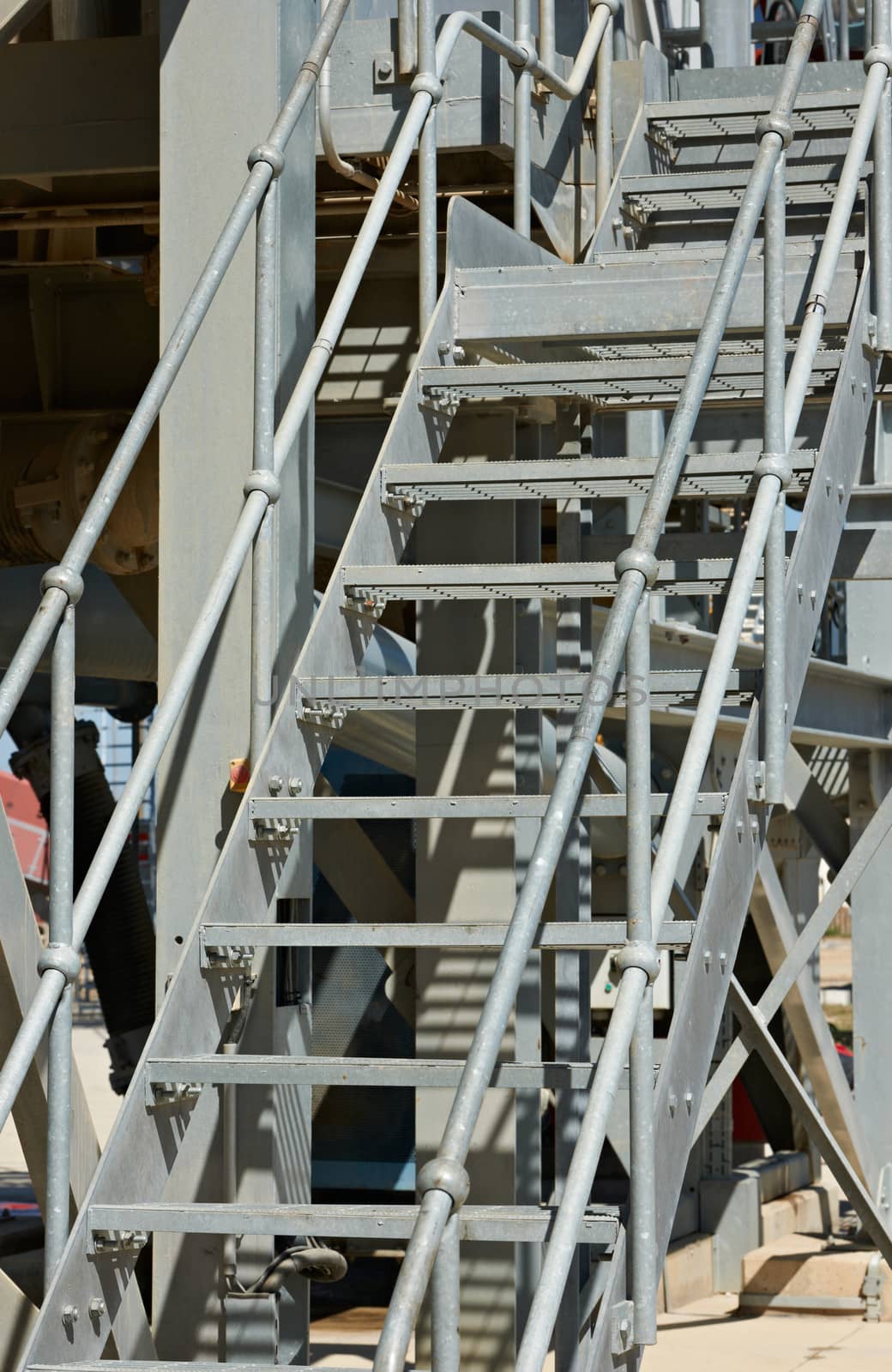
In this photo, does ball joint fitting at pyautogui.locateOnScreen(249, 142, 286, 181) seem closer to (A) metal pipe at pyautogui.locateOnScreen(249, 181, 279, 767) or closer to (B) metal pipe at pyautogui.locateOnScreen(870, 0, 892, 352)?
(A) metal pipe at pyautogui.locateOnScreen(249, 181, 279, 767)

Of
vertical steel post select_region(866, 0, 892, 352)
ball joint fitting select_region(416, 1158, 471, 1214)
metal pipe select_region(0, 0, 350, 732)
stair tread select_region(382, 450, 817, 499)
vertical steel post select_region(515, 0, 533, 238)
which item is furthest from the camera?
vertical steel post select_region(515, 0, 533, 238)

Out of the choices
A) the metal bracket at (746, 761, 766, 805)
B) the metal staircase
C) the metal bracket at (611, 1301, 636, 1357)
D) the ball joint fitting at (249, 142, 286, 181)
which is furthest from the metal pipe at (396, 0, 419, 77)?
the metal bracket at (611, 1301, 636, 1357)

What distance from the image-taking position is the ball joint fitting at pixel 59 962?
3.59 m

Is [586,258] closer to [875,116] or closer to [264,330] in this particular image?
[875,116]

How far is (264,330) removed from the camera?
14.9 ft

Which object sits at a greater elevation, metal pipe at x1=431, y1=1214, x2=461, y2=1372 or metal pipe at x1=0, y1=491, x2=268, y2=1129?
metal pipe at x1=0, y1=491, x2=268, y2=1129

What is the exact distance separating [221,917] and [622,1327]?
1287mm

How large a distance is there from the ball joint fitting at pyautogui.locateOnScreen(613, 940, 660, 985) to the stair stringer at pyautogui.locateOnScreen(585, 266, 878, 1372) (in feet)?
1.44

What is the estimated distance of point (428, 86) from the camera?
5.20 metres

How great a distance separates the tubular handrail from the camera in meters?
3.68

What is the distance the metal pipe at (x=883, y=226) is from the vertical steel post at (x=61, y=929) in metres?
2.66

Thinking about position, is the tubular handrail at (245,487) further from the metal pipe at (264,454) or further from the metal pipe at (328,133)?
the metal pipe at (328,133)

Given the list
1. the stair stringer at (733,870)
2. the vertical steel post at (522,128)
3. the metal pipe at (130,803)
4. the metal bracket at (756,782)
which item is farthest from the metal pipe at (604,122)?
the metal bracket at (756,782)

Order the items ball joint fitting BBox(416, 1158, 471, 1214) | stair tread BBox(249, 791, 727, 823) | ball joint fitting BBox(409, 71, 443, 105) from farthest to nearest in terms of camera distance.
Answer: ball joint fitting BBox(409, 71, 443, 105) → stair tread BBox(249, 791, 727, 823) → ball joint fitting BBox(416, 1158, 471, 1214)
